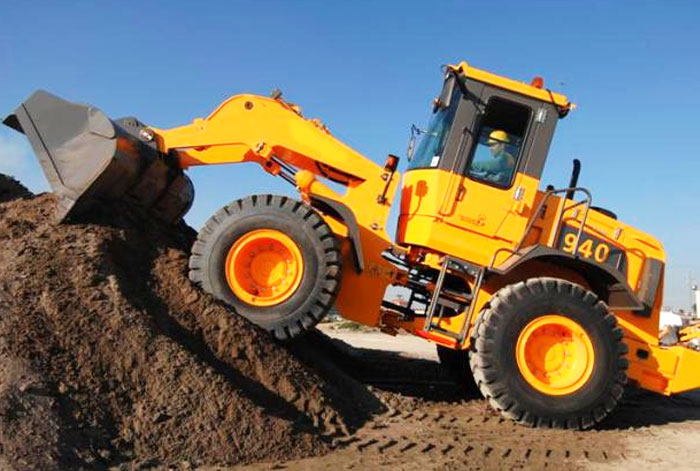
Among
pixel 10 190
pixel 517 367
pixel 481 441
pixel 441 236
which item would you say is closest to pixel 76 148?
pixel 10 190

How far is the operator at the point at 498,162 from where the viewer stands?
681 centimetres

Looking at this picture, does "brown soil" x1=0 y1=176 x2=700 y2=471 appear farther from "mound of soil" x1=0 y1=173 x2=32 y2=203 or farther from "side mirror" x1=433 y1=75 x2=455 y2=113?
"side mirror" x1=433 y1=75 x2=455 y2=113

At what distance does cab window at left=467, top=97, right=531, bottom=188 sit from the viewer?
6801 mm

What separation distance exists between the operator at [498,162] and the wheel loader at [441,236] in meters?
0.02

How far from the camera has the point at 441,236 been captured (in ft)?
21.8

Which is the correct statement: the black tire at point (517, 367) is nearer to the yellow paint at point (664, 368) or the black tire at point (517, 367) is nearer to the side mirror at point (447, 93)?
the yellow paint at point (664, 368)

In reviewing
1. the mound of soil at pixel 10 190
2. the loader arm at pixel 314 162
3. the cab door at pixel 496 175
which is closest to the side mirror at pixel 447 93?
the cab door at pixel 496 175

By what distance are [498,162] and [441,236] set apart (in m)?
1.05

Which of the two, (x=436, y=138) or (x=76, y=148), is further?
(x=436, y=138)

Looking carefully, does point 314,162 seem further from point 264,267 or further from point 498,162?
point 498,162

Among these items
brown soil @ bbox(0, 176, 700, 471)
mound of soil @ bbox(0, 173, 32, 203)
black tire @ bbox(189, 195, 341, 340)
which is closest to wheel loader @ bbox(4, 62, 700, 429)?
black tire @ bbox(189, 195, 341, 340)

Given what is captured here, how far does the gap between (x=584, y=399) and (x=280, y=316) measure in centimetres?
307

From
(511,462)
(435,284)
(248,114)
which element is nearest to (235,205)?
(248,114)

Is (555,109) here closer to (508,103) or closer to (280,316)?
(508,103)
